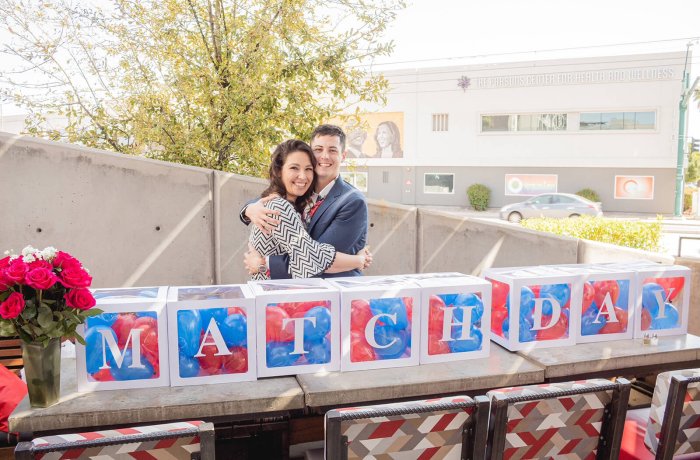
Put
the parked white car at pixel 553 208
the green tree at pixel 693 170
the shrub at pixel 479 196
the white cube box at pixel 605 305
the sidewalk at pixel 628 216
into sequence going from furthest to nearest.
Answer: the green tree at pixel 693 170 → the shrub at pixel 479 196 → the sidewalk at pixel 628 216 → the parked white car at pixel 553 208 → the white cube box at pixel 605 305

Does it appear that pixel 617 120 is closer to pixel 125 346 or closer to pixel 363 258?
pixel 363 258

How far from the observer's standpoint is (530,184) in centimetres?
2755

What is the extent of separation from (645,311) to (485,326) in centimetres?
96

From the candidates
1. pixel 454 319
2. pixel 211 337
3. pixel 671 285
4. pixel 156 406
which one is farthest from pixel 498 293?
pixel 156 406

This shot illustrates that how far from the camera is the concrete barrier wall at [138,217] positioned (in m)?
4.40

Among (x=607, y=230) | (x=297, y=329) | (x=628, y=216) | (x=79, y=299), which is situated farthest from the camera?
(x=628, y=216)

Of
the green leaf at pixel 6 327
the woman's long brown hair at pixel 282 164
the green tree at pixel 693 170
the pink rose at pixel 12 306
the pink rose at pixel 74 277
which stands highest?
the green tree at pixel 693 170

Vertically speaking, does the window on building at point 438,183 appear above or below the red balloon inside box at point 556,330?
above

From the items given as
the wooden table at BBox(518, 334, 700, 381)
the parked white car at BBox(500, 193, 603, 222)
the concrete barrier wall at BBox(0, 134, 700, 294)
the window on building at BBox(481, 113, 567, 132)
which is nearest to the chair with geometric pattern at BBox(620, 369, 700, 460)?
the wooden table at BBox(518, 334, 700, 381)

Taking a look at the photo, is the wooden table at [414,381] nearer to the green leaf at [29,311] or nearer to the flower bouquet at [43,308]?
the flower bouquet at [43,308]

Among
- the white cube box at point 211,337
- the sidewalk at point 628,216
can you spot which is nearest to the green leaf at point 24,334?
the white cube box at point 211,337

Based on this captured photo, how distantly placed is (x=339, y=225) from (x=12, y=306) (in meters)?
1.46

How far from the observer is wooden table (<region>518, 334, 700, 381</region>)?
2.48m

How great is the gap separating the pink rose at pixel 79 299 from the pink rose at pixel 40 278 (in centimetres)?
7
